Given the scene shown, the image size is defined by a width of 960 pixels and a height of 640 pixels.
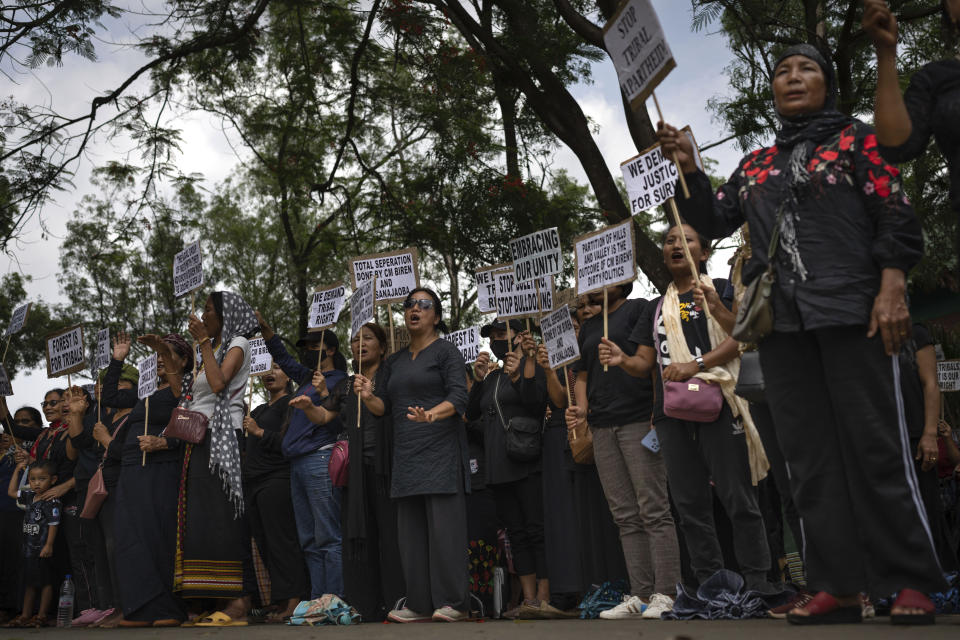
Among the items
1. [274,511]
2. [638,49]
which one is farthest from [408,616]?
[638,49]

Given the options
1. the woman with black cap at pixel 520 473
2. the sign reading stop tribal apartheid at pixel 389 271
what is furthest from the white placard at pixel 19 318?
the woman with black cap at pixel 520 473

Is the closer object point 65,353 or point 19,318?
point 65,353

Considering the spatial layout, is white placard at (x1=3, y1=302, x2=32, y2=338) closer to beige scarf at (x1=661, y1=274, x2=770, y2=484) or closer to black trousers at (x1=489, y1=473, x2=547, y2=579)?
black trousers at (x1=489, y1=473, x2=547, y2=579)

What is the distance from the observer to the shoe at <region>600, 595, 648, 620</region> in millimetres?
5786

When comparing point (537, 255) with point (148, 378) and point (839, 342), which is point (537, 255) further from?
point (839, 342)

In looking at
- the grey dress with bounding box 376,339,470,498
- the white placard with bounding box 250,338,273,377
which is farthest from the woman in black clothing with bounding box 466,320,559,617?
the white placard with bounding box 250,338,273,377

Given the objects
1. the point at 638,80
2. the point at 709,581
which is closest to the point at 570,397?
the point at 709,581

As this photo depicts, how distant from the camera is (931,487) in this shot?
562 centimetres

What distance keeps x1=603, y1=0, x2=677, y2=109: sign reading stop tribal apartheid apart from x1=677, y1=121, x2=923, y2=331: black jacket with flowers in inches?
43.7

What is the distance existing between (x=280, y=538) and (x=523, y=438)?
2212 mm

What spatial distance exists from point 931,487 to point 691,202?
8.70 feet

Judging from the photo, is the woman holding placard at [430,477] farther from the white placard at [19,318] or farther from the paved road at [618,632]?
the white placard at [19,318]

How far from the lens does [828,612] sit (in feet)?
12.4

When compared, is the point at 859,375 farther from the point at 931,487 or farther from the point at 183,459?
the point at 183,459
